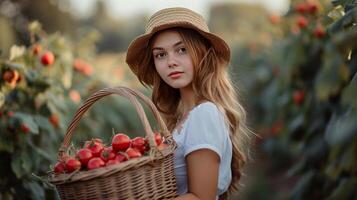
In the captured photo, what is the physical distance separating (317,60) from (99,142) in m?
2.88

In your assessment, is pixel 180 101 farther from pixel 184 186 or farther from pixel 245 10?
pixel 245 10

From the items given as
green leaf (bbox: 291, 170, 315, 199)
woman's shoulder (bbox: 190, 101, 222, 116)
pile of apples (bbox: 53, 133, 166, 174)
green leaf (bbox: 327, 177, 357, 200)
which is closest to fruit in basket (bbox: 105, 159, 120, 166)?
pile of apples (bbox: 53, 133, 166, 174)

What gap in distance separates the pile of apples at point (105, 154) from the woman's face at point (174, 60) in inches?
17.2

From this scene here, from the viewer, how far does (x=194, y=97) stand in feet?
8.88

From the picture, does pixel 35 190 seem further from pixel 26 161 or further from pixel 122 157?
pixel 122 157

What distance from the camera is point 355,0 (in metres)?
2.58

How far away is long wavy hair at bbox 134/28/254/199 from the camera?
265 centimetres

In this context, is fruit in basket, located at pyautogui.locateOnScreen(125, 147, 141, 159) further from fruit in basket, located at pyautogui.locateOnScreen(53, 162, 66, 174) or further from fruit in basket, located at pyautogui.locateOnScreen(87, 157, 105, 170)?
fruit in basket, located at pyautogui.locateOnScreen(53, 162, 66, 174)

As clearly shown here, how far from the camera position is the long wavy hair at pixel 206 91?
2.65 m

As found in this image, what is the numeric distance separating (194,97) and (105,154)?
0.67 meters

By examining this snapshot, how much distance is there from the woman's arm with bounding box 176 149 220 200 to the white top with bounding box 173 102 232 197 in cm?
3

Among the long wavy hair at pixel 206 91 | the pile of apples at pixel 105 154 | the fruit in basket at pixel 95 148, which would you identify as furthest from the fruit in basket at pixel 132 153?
the long wavy hair at pixel 206 91

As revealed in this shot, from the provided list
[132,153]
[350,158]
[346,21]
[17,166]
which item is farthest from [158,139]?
[17,166]

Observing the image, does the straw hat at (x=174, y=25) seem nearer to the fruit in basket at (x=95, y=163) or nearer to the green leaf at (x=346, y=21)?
the green leaf at (x=346, y=21)
